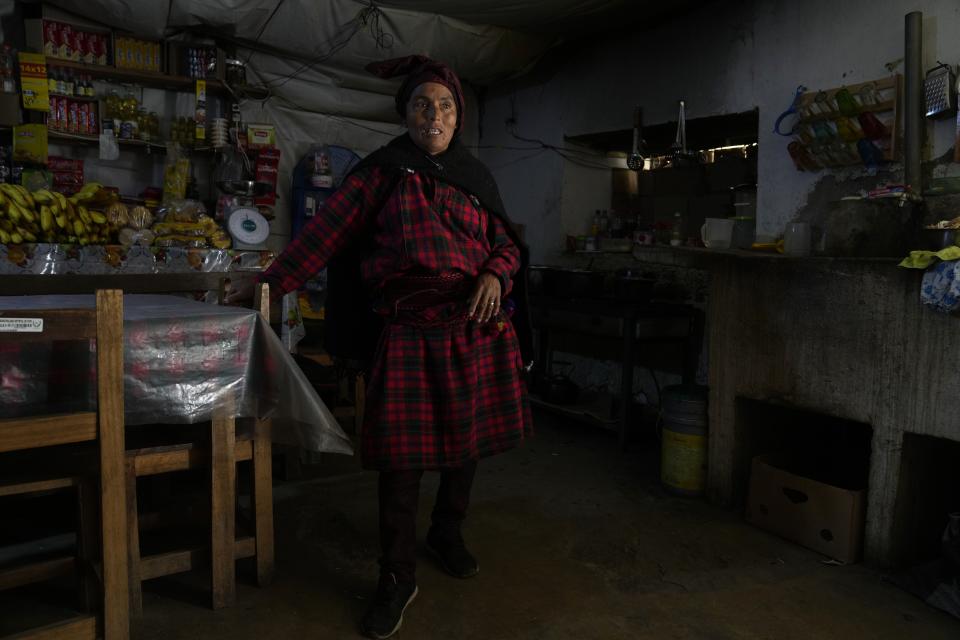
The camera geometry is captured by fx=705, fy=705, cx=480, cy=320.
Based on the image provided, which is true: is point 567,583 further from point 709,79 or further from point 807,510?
point 709,79

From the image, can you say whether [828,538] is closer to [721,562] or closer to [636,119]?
[721,562]

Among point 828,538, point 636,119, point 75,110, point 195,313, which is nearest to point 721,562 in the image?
point 828,538

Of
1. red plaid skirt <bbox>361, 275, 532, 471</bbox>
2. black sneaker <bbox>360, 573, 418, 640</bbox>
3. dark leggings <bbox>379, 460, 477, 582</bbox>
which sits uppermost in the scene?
red plaid skirt <bbox>361, 275, 532, 471</bbox>

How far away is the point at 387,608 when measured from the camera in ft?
6.35

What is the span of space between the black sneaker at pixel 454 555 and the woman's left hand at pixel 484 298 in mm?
804

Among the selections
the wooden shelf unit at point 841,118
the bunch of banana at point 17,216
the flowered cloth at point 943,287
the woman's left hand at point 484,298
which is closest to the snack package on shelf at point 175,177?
the bunch of banana at point 17,216

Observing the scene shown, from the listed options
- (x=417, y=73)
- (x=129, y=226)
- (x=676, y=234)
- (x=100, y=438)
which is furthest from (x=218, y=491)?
(x=676, y=234)

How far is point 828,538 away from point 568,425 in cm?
204

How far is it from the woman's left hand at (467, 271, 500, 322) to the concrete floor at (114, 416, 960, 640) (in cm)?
87

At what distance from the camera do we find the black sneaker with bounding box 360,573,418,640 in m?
1.89

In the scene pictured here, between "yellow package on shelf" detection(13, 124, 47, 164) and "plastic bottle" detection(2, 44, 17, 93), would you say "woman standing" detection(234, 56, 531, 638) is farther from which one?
"plastic bottle" detection(2, 44, 17, 93)

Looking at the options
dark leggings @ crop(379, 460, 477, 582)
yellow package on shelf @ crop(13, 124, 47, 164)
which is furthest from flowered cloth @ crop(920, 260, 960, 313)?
yellow package on shelf @ crop(13, 124, 47, 164)

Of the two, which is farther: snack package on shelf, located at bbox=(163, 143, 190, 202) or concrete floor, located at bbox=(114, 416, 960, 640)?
snack package on shelf, located at bbox=(163, 143, 190, 202)

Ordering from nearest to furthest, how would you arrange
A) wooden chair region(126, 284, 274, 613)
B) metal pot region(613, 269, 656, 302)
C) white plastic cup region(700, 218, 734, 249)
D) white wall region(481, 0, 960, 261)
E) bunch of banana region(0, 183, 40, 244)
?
wooden chair region(126, 284, 274, 613)
bunch of banana region(0, 183, 40, 244)
white wall region(481, 0, 960, 261)
white plastic cup region(700, 218, 734, 249)
metal pot region(613, 269, 656, 302)
